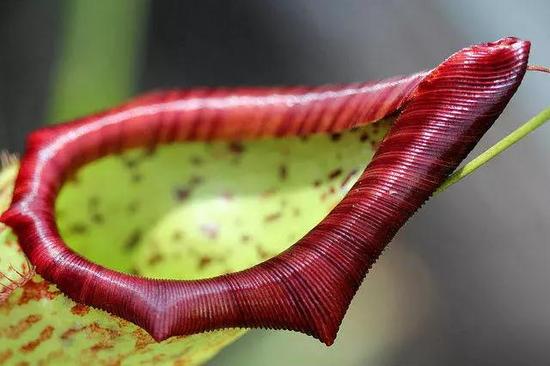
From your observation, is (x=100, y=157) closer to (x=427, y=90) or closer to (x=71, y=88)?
(x=427, y=90)

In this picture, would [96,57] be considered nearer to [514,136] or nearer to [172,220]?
[172,220]

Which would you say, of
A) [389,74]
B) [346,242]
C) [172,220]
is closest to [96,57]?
[172,220]

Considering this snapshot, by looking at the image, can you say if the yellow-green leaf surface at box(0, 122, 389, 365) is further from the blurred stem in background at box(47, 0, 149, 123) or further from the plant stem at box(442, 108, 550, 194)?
the blurred stem in background at box(47, 0, 149, 123)

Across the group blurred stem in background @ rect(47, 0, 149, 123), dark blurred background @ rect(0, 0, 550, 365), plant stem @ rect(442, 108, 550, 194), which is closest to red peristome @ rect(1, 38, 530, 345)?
plant stem @ rect(442, 108, 550, 194)

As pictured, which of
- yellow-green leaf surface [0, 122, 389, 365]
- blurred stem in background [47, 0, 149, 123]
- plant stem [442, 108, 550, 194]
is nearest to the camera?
plant stem [442, 108, 550, 194]

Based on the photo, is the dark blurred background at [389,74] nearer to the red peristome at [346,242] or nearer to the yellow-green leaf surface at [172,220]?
the yellow-green leaf surface at [172,220]

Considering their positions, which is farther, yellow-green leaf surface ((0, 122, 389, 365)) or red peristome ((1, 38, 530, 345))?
yellow-green leaf surface ((0, 122, 389, 365))

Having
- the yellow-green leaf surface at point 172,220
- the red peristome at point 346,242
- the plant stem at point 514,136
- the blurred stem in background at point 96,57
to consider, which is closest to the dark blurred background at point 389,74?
the blurred stem in background at point 96,57

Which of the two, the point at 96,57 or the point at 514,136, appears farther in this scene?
the point at 96,57

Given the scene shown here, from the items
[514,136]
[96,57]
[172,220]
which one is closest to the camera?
[514,136]
